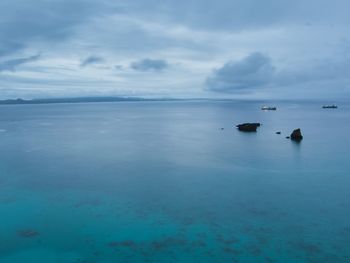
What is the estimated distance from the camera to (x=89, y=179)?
1348 inches

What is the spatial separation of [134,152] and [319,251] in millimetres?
33691

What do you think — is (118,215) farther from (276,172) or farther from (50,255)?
(276,172)

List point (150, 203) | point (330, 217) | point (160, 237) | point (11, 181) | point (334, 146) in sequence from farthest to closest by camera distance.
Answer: point (334, 146), point (11, 181), point (150, 203), point (330, 217), point (160, 237)

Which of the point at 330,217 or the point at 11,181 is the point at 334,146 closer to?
the point at 330,217

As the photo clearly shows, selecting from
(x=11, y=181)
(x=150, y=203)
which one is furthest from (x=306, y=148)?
(x=11, y=181)

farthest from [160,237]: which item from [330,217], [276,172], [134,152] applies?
[134,152]

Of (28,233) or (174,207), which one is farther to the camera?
(174,207)

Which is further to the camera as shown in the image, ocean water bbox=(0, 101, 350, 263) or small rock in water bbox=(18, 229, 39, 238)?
small rock in water bbox=(18, 229, 39, 238)

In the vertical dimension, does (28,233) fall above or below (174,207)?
below

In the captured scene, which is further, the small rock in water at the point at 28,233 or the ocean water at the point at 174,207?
the small rock in water at the point at 28,233

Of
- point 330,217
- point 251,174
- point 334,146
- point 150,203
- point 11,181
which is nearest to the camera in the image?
point 330,217

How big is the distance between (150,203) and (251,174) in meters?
13.5

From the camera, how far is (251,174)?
1427 inches

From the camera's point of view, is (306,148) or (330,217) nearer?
(330,217)
